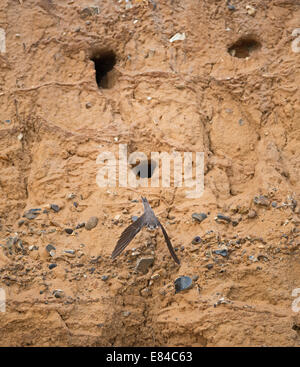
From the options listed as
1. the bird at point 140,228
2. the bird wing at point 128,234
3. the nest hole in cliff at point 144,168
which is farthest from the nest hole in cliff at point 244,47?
the bird wing at point 128,234

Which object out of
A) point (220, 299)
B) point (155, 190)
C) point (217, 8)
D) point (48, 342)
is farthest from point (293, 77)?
point (48, 342)

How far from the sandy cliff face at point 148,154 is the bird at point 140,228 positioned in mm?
137

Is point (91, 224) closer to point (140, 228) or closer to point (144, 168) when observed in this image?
point (140, 228)

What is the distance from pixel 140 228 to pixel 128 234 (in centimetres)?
9

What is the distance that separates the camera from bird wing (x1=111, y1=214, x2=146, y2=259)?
3.20 m

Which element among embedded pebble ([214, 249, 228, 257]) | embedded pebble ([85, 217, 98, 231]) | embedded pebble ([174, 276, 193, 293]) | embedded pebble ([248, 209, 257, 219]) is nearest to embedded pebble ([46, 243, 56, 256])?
embedded pebble ([85, 217, 98, 231])

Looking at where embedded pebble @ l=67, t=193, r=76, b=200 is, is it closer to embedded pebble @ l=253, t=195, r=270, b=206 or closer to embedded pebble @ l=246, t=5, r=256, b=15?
embedded pebble @ l=253, t=195, r=270, b=206

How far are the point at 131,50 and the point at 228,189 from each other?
141 cm

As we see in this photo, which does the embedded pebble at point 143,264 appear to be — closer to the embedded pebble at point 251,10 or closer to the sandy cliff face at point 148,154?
the sandy cliff face at point 148,154

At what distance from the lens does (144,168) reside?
388 centimetres

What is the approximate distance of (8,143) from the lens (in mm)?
3814

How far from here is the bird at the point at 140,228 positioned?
3201 mm

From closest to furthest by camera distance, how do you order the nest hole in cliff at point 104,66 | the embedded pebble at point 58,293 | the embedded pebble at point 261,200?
the embedded pebble at point 58,293, the embedded pebble at point 261,200, the nest hole in cliff at point 104,66

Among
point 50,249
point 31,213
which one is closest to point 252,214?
point 50,249
